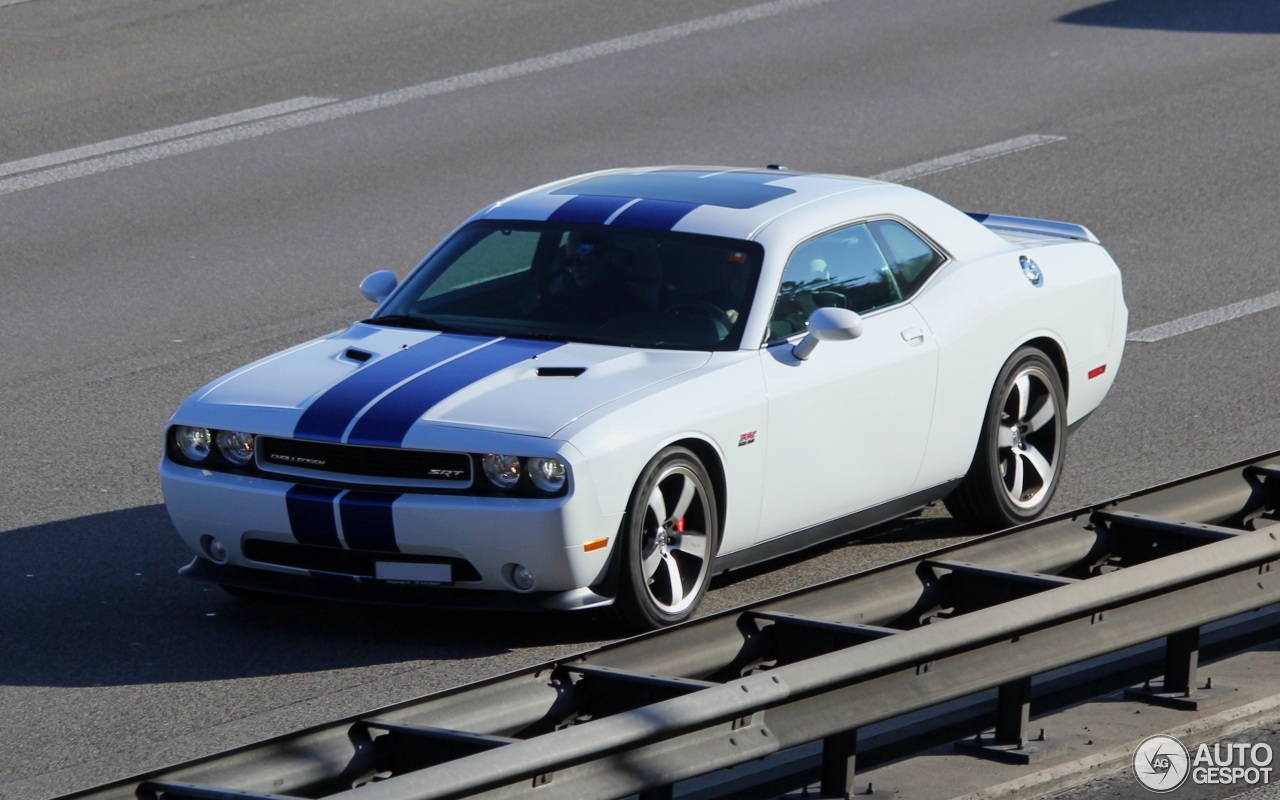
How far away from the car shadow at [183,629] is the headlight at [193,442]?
2.07 feet

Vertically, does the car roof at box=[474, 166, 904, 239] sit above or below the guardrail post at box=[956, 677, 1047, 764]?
above

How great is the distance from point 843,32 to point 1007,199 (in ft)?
17.4

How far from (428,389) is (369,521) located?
546 mm

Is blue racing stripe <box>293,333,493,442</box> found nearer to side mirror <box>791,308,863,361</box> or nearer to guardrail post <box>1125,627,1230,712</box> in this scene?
side mirror <box>791,308,863,361</box>

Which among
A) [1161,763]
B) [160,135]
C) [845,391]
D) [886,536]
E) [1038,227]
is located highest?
[1038,227]

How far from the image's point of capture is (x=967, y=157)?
15.4 meters

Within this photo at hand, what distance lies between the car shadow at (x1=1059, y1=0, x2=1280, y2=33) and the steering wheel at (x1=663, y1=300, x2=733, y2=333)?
12.8 metres

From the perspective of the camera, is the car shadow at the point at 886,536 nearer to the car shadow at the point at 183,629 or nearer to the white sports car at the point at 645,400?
the white sports car at the point at 645,400

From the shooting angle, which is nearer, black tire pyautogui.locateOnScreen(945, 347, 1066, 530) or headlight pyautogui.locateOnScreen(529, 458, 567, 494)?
headlight pyautogui.locateOnScreen(529, 458, 567, 494)

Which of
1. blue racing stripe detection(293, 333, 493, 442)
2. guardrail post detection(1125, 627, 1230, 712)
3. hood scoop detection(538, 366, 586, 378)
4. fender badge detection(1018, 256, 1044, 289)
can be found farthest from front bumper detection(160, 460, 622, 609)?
fender badge detection(1018, 256, 1044, 289)

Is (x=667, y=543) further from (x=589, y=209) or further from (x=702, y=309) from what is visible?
(x=589, y=209)

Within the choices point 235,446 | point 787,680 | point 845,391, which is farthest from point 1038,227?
point 787,680

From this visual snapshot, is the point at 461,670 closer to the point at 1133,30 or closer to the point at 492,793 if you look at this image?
the point at 492,793

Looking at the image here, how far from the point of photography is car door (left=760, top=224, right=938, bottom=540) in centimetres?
761
